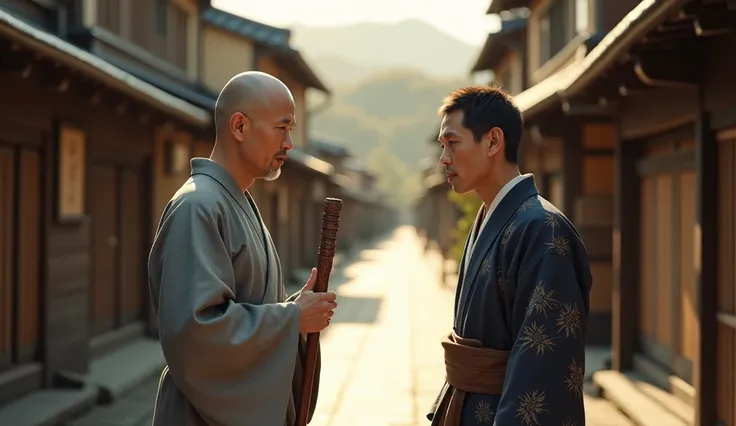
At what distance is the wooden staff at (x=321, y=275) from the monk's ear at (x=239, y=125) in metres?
0.40

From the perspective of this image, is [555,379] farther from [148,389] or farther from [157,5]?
[157,5]

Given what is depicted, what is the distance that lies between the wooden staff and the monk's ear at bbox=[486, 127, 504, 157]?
0.60 meters

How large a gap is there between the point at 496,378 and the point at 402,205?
438 ft

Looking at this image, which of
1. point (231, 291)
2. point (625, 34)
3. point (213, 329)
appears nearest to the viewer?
point (213, 329)

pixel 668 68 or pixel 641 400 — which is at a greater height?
pixel 668 68

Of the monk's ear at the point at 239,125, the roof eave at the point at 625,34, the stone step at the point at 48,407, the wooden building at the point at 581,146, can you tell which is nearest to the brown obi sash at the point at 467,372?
the monk's ear at the point at 239,125

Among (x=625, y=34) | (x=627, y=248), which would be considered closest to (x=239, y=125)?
(x=625, y=34)

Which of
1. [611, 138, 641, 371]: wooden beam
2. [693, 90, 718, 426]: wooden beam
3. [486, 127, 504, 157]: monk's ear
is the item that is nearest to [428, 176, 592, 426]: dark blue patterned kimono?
[486, 127, 504, 157]: monk's ear

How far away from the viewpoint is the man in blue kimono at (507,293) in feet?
9.58

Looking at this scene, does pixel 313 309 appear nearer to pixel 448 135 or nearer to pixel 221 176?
pixel 221 176

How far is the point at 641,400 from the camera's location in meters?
8.22

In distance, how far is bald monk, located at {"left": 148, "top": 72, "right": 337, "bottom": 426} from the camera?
9.35 ft

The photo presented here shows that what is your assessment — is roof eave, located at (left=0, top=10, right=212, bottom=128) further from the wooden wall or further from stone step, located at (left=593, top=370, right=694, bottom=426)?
stone step, located at (left=593, top=370, right=694, bottom=426)

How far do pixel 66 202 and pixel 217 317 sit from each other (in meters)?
6.63
